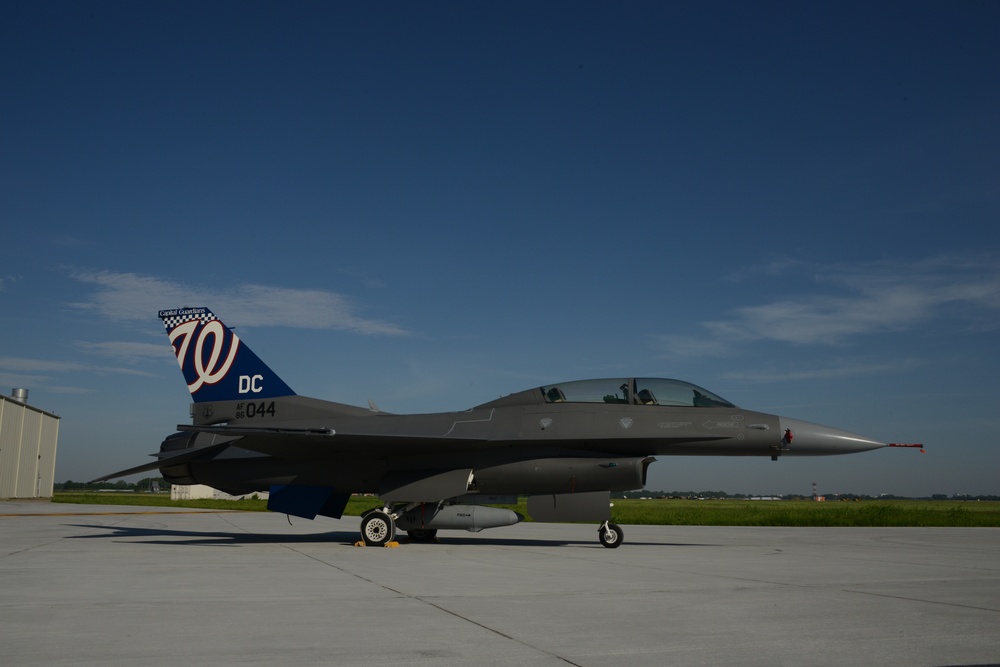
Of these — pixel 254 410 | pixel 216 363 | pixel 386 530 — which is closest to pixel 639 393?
pixel 386 530


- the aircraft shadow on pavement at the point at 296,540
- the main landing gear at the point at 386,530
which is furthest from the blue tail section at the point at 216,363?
the main landing gear at the point at 386,530

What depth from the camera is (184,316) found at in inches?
633

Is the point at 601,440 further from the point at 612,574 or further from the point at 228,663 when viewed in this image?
the point at 228,663

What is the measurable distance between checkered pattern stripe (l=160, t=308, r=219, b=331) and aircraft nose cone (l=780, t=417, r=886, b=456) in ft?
36.8

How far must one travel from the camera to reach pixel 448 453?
1379 centimetres

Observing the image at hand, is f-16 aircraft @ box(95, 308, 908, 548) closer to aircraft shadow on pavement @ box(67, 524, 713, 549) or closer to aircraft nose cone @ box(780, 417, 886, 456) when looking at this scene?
aircraft nose cone @ box(780, 417, 886, 456)

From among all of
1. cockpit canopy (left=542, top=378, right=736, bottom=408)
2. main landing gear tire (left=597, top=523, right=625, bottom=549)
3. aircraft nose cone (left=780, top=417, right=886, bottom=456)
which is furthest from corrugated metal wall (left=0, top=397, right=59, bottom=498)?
aircraft nose cone (left=780, top=417, right=886, bottom=456)

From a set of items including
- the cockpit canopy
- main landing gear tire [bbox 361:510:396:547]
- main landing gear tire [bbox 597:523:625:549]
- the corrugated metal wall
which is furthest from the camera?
the corrugated metal wall

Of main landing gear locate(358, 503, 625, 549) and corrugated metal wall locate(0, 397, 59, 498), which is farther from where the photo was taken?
corrugated metal wall locate(0, 397, 59, 498)

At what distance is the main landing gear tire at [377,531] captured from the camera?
13875mm

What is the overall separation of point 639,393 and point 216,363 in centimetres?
851

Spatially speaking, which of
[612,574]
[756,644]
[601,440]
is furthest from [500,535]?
[756,644]

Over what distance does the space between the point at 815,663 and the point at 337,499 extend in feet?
39.0

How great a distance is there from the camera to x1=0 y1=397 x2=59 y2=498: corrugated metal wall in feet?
167
